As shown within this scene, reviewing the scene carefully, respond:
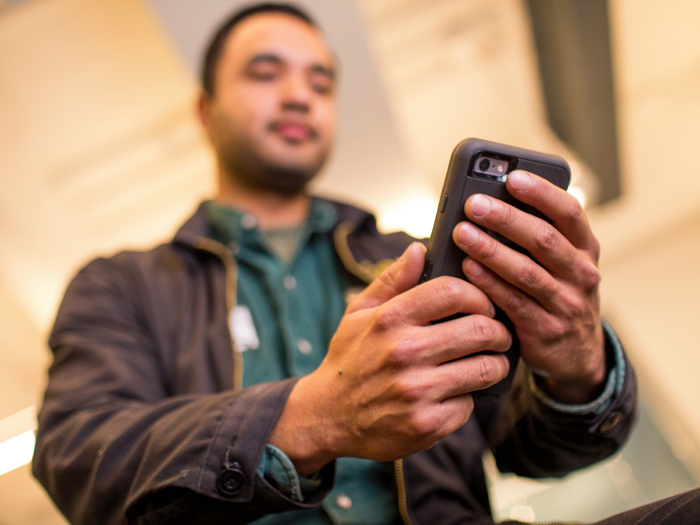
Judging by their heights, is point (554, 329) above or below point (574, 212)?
below

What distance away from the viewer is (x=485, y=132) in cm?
273

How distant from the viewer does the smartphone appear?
0.45m

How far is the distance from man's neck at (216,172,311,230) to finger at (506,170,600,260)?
715 millimetres

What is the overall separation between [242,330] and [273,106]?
1.89 feet

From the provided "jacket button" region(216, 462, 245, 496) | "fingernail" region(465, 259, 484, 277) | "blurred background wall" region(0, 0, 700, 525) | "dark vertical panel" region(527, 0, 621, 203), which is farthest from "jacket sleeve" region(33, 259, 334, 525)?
"dark vertical panel" region(527, 0, 621, 203)

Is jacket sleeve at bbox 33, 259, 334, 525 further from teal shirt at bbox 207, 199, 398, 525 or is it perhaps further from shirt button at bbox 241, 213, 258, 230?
shirt button at bbox 241, 213, 258, 230

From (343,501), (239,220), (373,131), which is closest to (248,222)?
(239,220)

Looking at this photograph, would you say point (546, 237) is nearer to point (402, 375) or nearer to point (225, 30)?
point (402, 375)

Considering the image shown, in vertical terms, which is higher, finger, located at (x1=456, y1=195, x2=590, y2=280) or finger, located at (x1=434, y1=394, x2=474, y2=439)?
finger, located at (x1=456, y1=195, x2=590, y2=280)

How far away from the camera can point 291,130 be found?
1074 millimetres

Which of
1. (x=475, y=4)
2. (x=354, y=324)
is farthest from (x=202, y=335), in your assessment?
(x=475, y=4)

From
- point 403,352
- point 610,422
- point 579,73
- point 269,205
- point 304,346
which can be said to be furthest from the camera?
point 579,73

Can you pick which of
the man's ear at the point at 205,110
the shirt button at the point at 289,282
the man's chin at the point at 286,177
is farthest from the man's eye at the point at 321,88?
the shirt button at the point at 289,282

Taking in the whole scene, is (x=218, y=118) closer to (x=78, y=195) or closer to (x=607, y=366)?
(x=607, y=366)
